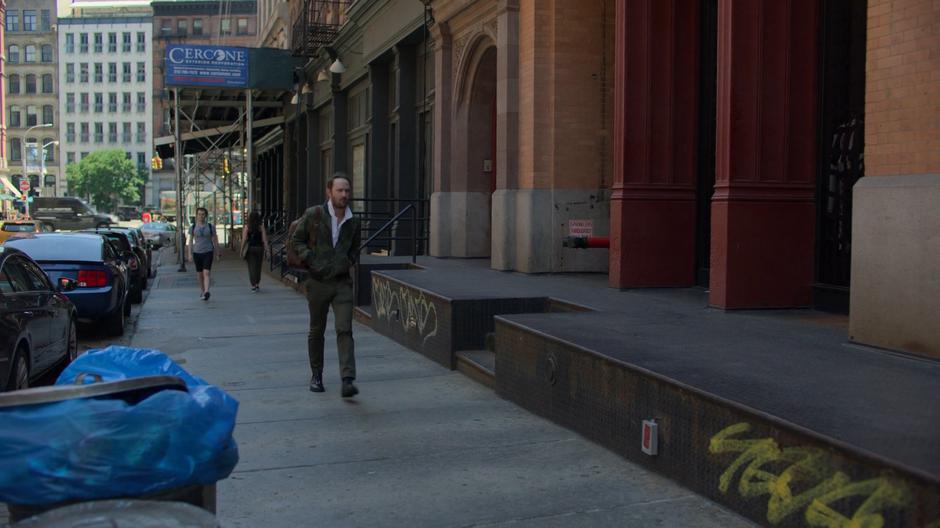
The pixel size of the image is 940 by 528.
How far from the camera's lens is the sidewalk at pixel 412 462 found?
4.98 metres

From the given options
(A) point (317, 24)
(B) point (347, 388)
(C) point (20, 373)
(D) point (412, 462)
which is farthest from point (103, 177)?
(D) point (412, 462)

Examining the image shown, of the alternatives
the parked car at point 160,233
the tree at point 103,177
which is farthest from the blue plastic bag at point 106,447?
the tree at point 103,177

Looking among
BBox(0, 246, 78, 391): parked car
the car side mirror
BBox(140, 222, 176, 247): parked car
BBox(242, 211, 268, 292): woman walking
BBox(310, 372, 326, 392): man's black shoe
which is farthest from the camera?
BBox(140, 222, 176, 247): parked car

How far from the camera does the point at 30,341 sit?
790 cm

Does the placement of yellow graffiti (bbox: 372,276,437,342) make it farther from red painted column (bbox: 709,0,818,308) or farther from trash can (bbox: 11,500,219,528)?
trash can (bbox: 11,500,219,528)

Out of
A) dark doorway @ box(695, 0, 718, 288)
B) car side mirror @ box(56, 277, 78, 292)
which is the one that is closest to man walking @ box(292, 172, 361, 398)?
dark doorway @ box(695, 0, 718, 288)

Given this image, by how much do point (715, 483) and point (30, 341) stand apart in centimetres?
594

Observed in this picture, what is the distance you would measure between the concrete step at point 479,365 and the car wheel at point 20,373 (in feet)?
12.8

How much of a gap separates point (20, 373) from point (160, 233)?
4493cm

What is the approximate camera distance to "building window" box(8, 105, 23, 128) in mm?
112000

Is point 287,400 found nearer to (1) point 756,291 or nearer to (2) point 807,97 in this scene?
(1) point 756,291

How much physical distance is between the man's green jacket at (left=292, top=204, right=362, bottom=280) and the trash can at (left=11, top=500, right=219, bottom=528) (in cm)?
518

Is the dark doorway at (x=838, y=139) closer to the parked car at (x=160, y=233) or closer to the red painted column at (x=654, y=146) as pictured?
the red painted column at (x=654, y=146)

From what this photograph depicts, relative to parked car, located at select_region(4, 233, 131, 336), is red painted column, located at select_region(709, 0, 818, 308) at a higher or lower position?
higher
